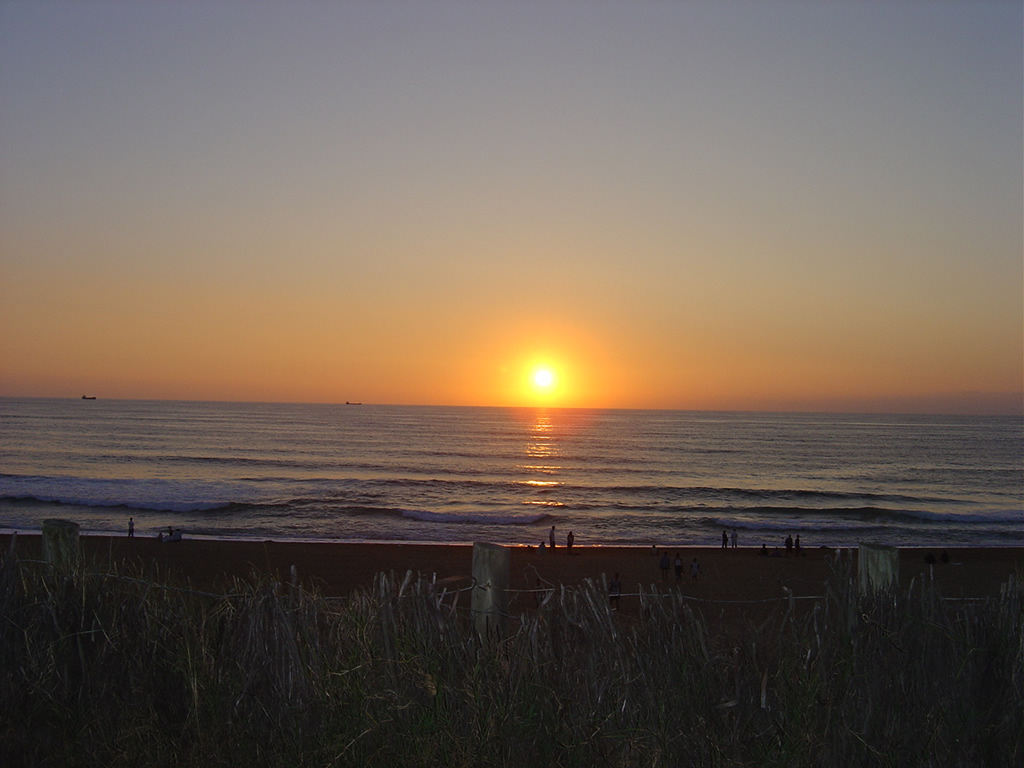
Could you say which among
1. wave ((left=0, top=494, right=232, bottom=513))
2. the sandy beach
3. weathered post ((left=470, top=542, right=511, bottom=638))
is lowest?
wave ((left=0, top=494, right=232, bottom=513))

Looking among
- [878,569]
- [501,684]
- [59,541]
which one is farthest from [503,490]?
[501,684]

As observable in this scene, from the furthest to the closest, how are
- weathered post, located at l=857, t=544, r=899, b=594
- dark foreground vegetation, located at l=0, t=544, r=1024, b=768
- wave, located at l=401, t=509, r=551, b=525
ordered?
wave, located at l=401, t=509, r=551, b=525, weathered post, located at l=857, t=544, r=899, b=594, dark foreground vegetation, located at l=0, t=544, r=1024, b=768

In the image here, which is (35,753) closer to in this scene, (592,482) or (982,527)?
(982,527)

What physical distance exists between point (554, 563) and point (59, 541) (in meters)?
20.1

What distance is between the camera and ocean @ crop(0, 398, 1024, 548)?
33.4m

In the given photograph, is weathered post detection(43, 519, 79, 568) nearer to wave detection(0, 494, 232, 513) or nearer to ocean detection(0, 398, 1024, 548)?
ocean detection(0, 398, 1024, 548)

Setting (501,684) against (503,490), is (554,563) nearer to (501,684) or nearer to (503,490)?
(501,684)

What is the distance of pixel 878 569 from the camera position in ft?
16.1

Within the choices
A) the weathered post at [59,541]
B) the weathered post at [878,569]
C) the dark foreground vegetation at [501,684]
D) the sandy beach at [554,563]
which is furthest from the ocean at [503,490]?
the weathered post at [878,569]

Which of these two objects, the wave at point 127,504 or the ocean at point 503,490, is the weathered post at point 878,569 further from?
the wave at point 127,504

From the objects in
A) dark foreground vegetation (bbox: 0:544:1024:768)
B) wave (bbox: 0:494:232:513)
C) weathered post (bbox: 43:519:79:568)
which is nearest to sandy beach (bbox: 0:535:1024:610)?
wave (bbox: 0:494:232:513)

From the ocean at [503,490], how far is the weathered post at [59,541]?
24817 millimetres

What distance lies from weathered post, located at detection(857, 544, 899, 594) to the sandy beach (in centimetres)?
1539

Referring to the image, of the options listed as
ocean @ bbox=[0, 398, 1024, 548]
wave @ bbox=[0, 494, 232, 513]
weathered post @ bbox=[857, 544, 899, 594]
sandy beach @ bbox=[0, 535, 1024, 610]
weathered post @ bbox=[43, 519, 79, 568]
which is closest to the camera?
weathered post @ bbox=[857, 544, 899, 594]
